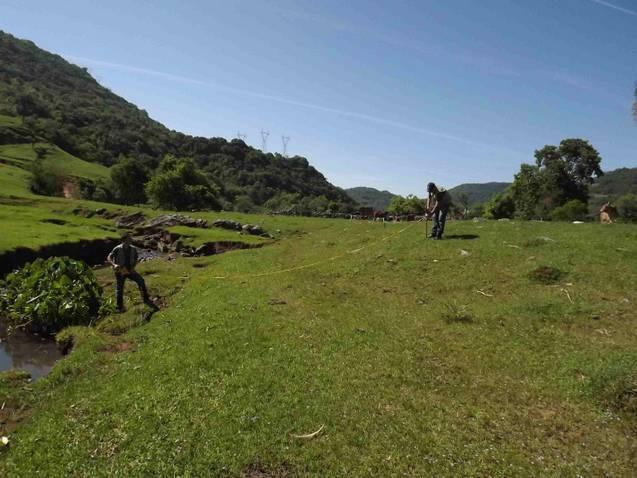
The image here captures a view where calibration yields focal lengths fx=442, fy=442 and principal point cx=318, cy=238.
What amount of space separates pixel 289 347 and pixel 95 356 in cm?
807

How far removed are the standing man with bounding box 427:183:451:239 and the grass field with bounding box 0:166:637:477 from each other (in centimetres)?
612

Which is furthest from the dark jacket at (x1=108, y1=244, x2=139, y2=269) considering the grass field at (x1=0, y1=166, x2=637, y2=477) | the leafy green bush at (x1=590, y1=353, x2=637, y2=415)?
the leafy green bush at (x1=590, y1=353, x2=637, y2=415)

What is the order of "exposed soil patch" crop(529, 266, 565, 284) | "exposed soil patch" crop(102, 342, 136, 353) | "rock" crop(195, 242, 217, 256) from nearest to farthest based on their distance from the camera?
"exposed soil patch" crop(102, 342, 136, 353) < "exposed soil patch" crop(529, 266, 565, 284) < "rock" crop(195, 242, 217, 256)

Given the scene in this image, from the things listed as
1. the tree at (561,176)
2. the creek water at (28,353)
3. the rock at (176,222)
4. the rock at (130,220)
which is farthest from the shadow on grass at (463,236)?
the tree at (561,176)

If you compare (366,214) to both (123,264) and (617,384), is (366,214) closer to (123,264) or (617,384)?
(123,264)

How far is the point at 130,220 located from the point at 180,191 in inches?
1722

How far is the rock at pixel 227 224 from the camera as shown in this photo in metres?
62.8

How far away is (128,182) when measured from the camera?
143 metres

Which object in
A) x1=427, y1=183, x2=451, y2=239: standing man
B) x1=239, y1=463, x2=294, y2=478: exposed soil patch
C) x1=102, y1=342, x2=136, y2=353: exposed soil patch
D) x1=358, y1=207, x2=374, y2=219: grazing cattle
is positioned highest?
x1=427, y1=183, x2=451, y2=239: standing man

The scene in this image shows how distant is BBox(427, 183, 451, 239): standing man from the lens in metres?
31.9

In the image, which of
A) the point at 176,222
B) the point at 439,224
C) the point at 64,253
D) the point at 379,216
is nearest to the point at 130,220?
the point at 176,222

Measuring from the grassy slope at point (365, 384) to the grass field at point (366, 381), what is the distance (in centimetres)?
6

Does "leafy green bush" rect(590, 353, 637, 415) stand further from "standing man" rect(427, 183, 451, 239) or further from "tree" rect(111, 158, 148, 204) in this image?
"tree" rect(111, 158, 148, 204)

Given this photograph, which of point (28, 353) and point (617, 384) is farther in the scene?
point (28, 353)
